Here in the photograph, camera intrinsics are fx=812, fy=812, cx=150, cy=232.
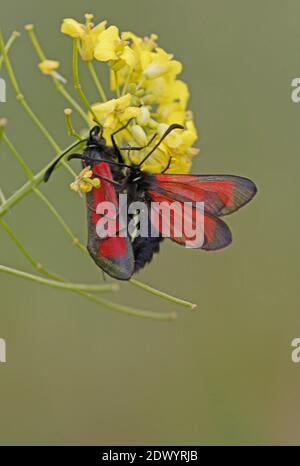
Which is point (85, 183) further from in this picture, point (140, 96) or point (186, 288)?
point (186, 288)

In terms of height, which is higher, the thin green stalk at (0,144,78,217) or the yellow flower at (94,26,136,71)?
the yellow flower at (94,26,136,71)

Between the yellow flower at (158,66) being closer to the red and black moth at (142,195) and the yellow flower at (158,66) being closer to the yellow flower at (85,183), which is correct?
the red and black moth at (142,195)

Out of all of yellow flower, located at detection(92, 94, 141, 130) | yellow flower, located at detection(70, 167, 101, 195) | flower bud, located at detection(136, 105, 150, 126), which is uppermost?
flower bud, located at detection(136, 105, 150, 126)

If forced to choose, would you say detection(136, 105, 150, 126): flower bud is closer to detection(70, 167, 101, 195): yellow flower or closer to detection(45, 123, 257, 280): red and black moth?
detection(45, 123, 257, 280): red and black moth

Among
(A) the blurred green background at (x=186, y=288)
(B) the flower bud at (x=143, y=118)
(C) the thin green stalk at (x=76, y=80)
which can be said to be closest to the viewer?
(C) the thin green stalk at (x=76, y=80)

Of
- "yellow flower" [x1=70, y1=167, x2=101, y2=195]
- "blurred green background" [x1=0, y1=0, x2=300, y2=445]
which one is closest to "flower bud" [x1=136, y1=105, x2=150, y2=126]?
"yellow flower" [x1=70, y1=167, x2=101, y2=195]

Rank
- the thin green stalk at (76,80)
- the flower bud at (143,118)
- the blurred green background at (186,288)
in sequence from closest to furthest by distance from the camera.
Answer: the thin green stalk at (76,80), the flower bud at (143,118), the blurred green background at (186,288)

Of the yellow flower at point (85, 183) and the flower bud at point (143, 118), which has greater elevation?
the flower bud at point (143, 118)

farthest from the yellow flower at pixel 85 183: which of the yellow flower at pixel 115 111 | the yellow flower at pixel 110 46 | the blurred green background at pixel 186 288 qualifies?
the blurred green background at pixel 186 288
